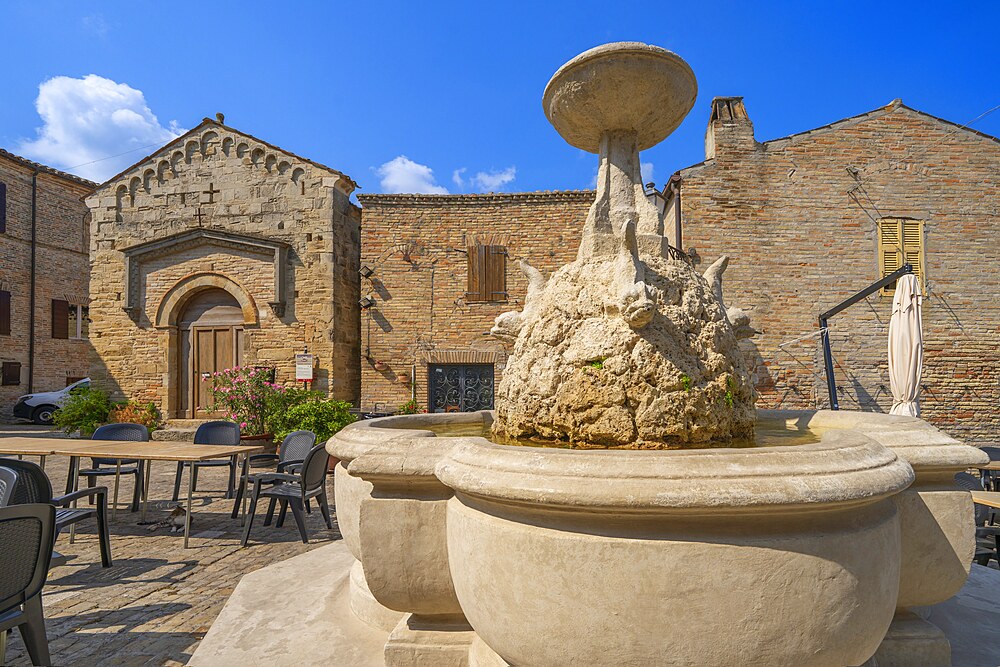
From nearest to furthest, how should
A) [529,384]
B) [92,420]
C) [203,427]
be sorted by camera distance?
[529,384]
[203,427]
[92,420]

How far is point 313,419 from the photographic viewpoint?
9.68 meters

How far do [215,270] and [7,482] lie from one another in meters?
10.6

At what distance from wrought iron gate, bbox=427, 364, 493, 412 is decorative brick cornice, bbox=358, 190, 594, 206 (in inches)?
159

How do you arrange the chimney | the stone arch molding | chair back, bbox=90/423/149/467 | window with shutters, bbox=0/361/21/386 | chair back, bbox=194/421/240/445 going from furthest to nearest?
1. window with shutters, bbox=0/361/21/386
2. the stone arch molding
3. the chimney
4. chair back, bbox=194/421/240/445
5. chair back, bbox=90/423/149/467

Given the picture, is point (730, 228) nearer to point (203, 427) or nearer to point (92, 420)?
point (203, 427)

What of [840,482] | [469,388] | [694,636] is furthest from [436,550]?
[469,388]

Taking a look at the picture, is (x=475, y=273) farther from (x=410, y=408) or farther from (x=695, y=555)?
(x=695, y=555)

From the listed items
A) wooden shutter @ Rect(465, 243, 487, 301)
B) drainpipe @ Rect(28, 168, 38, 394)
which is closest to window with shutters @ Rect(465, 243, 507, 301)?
wooden shutter @ Rect(465, 243, 487, 301)

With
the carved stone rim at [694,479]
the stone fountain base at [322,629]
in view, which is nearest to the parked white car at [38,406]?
the stone fountain base at [322,629]

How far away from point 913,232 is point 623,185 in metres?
11.3

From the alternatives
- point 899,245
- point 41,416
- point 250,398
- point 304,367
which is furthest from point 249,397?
point 899,245

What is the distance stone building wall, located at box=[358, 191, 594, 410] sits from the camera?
41.1 ft

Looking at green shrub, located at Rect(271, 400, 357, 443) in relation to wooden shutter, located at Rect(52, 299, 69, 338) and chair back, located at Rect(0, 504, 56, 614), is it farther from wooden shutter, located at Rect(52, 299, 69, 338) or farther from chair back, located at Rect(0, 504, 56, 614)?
wooden shutter, located at Rect(52, 299, 69, 338)

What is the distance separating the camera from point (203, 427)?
651 cm
